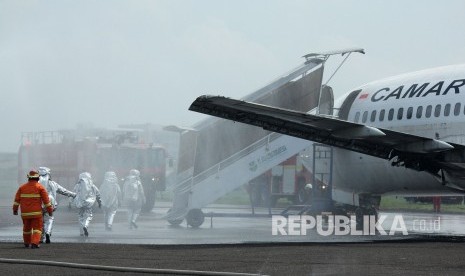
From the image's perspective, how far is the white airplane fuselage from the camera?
2606cm

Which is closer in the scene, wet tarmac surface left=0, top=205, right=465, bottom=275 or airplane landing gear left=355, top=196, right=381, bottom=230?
wet tarmac surface left=0, top=205, right=465, bottom=275

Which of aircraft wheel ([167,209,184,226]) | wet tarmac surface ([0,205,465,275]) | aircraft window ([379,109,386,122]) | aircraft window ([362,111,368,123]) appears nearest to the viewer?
wet tarmac surface ([0,205,465,275])

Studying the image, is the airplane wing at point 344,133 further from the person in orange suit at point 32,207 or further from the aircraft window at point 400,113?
the person in orange suit at point 32,207

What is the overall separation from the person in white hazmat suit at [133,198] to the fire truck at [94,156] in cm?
1232

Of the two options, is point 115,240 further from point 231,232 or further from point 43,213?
point 231,232

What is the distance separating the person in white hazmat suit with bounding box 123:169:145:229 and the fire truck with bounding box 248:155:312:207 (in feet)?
76.6

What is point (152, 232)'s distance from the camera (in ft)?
97.3

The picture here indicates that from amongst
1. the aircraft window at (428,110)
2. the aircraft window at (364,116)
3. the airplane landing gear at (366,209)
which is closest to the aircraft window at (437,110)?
the aircraft window at (428,110)

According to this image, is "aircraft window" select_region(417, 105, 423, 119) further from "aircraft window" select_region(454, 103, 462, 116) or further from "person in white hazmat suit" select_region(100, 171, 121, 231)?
"person in white hazmat suit" select_region(100, 171, 121, 231)

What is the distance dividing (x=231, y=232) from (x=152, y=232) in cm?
233

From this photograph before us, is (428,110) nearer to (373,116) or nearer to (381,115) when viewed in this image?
(381,115)

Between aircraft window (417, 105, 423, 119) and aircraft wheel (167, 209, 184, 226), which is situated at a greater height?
aircraft window (417, 105, 423, 119)

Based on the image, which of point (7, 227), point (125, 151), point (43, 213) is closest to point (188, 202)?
point (7, 227)

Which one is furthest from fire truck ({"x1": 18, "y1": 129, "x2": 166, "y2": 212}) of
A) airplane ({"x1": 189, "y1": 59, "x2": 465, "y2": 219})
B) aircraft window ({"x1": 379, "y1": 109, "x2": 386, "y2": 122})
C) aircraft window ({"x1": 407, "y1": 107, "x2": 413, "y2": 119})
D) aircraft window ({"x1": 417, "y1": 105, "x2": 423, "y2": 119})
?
aircraft window ({"x1": 417, "y1": 105, "x2": 423, "y2": 119})
